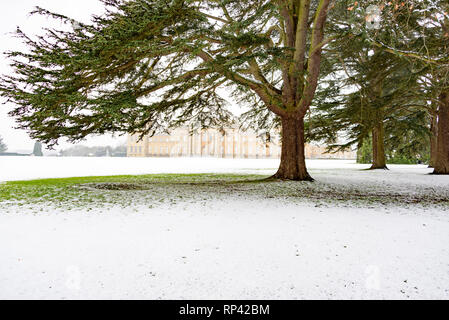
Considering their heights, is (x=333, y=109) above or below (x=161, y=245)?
above

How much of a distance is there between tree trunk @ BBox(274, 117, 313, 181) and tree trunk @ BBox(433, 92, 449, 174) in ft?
29.8

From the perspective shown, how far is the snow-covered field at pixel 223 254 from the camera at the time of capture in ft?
6.72

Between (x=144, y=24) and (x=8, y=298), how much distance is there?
17.4 ft

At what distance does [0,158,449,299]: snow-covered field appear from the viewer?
Answer: 2049 millimetres

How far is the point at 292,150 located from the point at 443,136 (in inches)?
379

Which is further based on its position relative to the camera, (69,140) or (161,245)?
(69,140)

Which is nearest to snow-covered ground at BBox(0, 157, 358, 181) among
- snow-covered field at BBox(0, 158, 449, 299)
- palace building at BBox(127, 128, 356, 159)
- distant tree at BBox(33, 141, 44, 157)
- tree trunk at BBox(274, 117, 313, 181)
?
tree trunk at BBox(274, 117, 313, 181)

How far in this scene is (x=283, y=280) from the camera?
2180 mm

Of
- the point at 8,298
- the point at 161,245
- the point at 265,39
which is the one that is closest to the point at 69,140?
the point at 265,39

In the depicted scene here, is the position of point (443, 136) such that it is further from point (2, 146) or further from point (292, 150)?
point (2, 146)

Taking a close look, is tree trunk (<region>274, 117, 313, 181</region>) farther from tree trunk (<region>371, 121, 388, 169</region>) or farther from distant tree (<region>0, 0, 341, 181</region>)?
tree trunk (<region>371, 121, 388, 169</region>)

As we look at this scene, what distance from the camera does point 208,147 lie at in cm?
6356

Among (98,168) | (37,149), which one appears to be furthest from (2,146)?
(98,168)

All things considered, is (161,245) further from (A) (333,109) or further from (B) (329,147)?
(B) (329,147)
